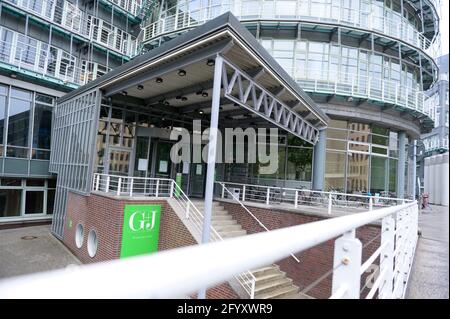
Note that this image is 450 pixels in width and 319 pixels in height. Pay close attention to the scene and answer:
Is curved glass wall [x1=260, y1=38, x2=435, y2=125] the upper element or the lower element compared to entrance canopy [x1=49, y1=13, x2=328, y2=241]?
upper

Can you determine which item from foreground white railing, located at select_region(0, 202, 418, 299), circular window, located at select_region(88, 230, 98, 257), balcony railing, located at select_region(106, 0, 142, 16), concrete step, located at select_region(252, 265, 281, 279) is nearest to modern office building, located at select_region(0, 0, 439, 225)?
circular window, located at select_region(88, 230, 98, 257)

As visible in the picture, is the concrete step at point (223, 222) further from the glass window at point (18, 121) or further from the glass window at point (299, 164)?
the glass window at point (18, 121)

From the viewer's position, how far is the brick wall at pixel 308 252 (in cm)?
974

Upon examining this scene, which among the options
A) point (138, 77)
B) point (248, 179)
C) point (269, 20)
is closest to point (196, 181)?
point (248, 179)

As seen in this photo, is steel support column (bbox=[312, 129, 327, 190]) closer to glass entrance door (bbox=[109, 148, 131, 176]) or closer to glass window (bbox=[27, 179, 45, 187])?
glass entrance door (bbox=[109, 148, 131, 176])

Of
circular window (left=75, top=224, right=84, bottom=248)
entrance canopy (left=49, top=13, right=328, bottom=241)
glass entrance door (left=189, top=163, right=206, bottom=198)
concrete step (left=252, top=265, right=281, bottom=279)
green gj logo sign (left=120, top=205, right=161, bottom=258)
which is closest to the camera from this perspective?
entrance canopy (left=49, top=13, right=328, bottom=241)

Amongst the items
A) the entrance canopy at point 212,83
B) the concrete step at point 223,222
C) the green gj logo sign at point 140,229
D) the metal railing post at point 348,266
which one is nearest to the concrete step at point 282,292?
the concrete step at point 223,222

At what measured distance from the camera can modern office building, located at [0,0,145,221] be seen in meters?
17.9

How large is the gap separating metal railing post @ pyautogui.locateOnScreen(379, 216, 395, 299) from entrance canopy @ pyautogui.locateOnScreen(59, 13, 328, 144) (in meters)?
6.60

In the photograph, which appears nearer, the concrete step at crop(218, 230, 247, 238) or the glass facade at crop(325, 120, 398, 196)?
the concrete step at crop(218, 230, 247, 238)

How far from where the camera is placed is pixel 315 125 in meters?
16.5

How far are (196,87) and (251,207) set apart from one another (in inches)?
203

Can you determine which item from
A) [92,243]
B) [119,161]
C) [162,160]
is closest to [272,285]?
[92,243]
